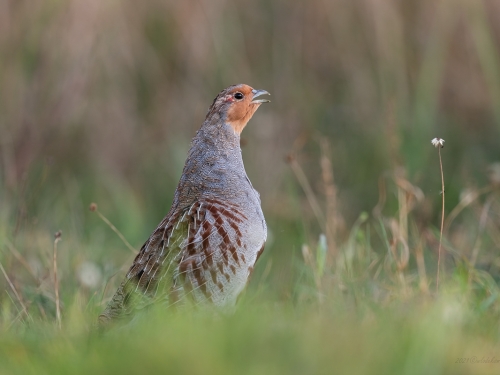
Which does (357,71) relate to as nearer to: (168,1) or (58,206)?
(168,1)

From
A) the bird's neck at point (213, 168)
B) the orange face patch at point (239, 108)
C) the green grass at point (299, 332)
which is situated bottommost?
the green grass at point (299, 332)

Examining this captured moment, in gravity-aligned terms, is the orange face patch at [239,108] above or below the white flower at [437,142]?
above

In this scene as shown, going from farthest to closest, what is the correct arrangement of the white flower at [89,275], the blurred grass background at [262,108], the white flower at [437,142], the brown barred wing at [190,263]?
the blurred grass background at [262,108], the white flower at [89,275], the white flower at [437,142], the brown barred wing at [190,263]

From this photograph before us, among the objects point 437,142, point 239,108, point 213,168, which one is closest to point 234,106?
point 239,108

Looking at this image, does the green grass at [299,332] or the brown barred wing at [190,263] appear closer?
the green grass at [299,332]

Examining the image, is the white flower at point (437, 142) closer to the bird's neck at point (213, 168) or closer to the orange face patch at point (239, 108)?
the bird's neck at point (213, 168)

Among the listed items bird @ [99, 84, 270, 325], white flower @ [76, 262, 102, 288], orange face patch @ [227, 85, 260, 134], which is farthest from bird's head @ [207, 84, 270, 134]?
white flower @ [76, 262, 102, 288]

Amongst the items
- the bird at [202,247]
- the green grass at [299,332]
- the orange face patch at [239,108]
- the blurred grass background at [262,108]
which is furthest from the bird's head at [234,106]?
the blurred grass background at [262,108]

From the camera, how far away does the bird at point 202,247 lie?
120 inches

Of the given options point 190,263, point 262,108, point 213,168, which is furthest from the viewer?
point 262,108

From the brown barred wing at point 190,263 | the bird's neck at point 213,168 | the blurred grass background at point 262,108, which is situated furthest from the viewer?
the blurred grass background at point 262,108

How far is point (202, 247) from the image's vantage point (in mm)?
3135

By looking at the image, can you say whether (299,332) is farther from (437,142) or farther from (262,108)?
(262,108)

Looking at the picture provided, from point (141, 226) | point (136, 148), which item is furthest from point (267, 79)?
point (141, 226)
